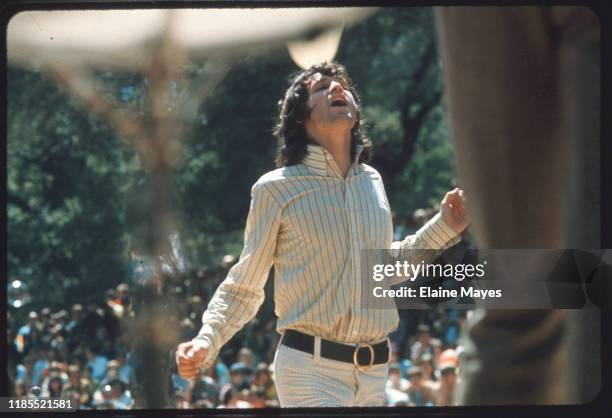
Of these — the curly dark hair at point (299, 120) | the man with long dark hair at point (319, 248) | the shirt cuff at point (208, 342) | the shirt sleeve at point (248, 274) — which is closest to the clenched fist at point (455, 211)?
the man with long dark hair at point (319, 248)

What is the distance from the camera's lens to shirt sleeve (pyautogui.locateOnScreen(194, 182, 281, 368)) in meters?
8.63

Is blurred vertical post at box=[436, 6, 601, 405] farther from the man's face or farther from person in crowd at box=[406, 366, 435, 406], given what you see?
the man's face

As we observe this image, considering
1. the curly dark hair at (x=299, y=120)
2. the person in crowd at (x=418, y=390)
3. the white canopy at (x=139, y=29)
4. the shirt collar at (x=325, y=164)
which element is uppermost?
the white canopy at (x=139, y=29)

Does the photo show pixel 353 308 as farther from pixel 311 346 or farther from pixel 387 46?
pixel 387 46

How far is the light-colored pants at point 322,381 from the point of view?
334 inches

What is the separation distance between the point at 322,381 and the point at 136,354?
56 centimetres

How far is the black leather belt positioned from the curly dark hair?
0.52m

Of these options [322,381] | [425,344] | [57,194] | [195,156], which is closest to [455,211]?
[425,344]

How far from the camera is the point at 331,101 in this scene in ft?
28.6

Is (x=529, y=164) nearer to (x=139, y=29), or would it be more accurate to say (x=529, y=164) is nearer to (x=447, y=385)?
(x=447, y=385)

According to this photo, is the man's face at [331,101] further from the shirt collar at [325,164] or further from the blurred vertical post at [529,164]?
the blurred vertical post at [529,164]

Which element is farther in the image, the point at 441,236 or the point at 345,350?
the point at 345,350

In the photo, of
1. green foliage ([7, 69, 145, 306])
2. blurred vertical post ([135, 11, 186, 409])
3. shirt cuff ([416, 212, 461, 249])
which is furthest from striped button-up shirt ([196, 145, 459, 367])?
green foliage ([7, 69, 145, 306])

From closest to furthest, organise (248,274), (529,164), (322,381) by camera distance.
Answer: (529,164) < (322,381) < (248,274)
